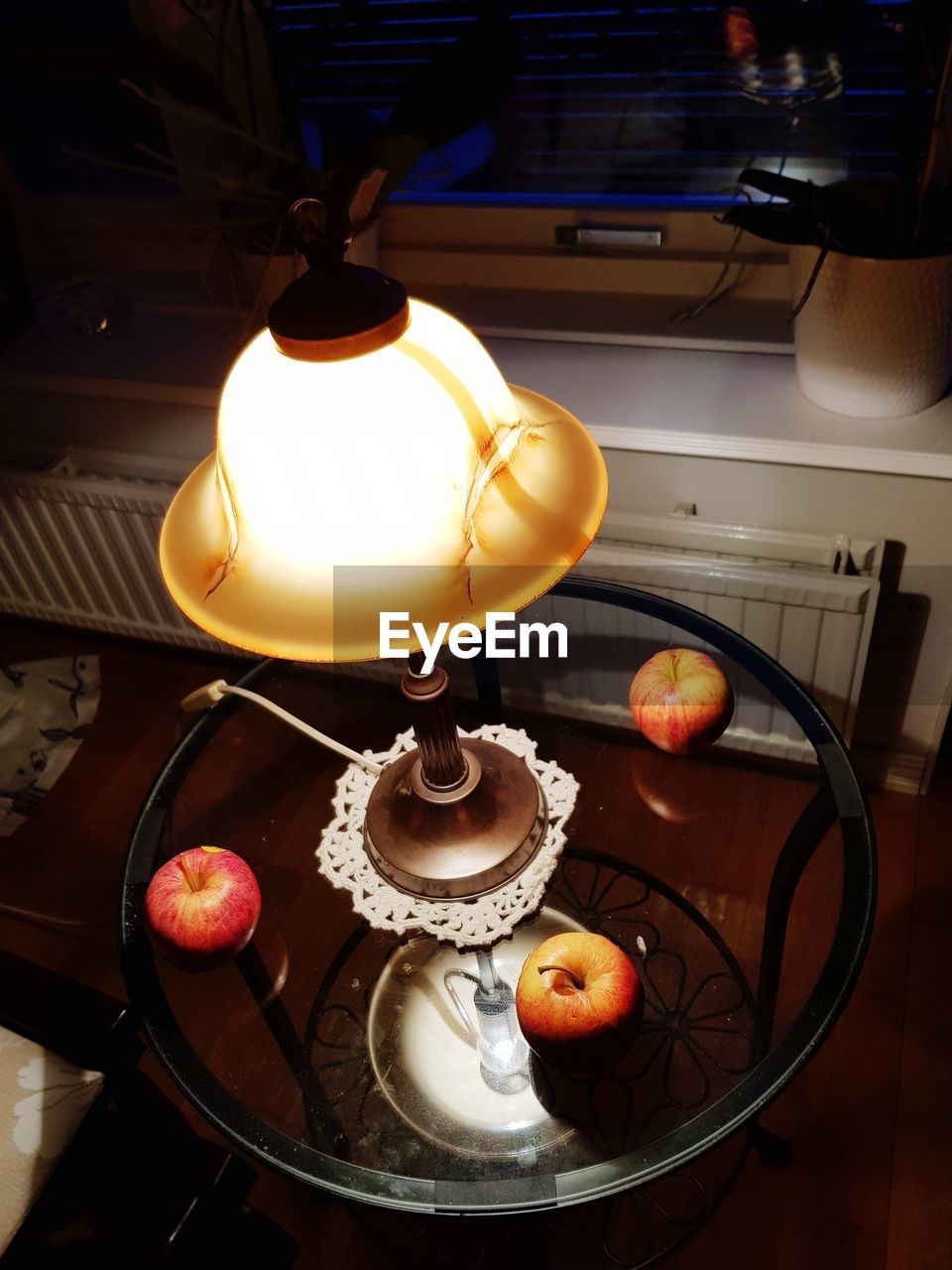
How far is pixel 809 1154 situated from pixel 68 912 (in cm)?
108

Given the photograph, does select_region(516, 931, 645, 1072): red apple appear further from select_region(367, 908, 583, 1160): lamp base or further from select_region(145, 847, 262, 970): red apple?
select_region(145, 847, 262, 970): red apple

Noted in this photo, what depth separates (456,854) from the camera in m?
0.84

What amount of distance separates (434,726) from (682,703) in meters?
0.30

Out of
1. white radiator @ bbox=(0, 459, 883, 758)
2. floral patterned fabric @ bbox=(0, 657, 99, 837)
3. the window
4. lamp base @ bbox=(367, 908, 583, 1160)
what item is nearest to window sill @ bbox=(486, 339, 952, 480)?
white radiator @ bbox=(0, 459, 883, 758)

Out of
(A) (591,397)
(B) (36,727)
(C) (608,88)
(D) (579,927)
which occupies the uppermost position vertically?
(C) (608,88)

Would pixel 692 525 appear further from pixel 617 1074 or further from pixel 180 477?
Result: pixel 180 477

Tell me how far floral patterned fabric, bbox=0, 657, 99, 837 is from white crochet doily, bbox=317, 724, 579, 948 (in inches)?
28.2

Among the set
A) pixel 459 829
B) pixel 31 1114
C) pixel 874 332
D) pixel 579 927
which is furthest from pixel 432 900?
pixel 874 332

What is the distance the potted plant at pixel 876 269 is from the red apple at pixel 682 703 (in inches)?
15.2

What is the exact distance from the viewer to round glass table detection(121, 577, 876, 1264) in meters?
0.79

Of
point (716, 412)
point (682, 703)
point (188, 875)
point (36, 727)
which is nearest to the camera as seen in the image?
point (188, 875)

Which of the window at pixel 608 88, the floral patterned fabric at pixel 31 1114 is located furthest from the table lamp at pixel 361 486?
the window at pixel 608 88

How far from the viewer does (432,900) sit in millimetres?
841

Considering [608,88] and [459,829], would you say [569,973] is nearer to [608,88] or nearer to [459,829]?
[459,829]
